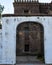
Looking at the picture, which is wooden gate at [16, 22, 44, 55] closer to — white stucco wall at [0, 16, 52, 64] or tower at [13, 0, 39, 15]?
tower at [13, 0, 39, 15]

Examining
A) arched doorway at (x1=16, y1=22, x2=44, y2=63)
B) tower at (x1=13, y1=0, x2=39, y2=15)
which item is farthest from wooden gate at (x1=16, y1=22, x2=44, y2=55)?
tower at (x1=13, y1=0, x2=39, y2=15)

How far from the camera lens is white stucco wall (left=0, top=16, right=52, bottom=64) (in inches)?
491

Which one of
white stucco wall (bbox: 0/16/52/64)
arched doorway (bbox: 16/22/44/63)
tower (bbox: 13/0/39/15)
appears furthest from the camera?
tower (bbox: 13/0/39/15)

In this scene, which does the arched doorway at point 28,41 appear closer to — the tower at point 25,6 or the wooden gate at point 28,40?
the wooden gate at point 28,40

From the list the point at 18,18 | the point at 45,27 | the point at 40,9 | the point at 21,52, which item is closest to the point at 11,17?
the point at 18,18

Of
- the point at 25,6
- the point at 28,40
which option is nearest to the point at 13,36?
the point at 28,40

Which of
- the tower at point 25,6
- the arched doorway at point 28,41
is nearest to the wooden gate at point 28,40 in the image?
the arched doorway at point 28,41

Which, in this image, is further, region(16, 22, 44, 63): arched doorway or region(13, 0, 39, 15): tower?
region(13, 0, 39, 15): tower

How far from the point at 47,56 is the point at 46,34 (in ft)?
5.03

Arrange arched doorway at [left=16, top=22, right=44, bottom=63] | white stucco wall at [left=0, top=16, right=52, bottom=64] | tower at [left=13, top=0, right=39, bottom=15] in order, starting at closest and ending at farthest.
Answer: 1. white stucco wall at [left=0, top=16, right=52, bottom=64]
2. arched doorway at [left=16, top=22, right=44, bottom=63]
3. tower at [left=13, top=0, right=39, bottom=15]

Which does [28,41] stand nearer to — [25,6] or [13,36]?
[25,6]

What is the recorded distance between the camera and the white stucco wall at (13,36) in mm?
12477

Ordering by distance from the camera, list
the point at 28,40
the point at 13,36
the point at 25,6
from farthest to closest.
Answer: the point at 25,6 → the point at 28,40 → the point at 13,36

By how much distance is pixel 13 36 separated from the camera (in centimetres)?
1265
